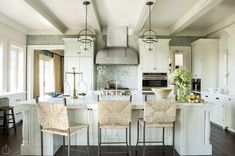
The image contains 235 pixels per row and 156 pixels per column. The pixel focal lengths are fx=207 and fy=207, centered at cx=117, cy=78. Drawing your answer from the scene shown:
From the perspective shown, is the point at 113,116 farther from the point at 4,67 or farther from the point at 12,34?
the point at 12,34

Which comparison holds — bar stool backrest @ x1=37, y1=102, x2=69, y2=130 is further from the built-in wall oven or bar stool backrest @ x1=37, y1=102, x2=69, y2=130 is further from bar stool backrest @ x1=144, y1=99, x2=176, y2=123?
the built-in wall oven

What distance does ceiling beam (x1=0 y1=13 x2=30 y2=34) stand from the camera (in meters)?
5.12

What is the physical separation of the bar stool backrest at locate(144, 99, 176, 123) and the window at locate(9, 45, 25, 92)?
14.6ft

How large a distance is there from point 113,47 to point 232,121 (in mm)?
3921

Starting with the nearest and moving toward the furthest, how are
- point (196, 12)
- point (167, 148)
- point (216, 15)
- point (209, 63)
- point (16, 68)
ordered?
point (167, 148)
point (196, 12)
point (216, 15)
point (209, 63)
point (16, 68)

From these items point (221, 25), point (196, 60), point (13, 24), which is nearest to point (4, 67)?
point (13, 24)

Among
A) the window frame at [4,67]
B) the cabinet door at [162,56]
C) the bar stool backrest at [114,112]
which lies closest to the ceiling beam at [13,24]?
the window frame at [4,67]

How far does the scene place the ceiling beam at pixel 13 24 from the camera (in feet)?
16.8

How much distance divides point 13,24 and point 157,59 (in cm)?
421

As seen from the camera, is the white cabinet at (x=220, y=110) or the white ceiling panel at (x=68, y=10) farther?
the white cabinet at (x=220, y=110)

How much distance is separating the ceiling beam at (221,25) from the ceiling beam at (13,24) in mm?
5708

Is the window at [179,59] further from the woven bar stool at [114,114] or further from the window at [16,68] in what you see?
the window at [16,68]

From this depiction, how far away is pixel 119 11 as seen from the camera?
5023 millimetres

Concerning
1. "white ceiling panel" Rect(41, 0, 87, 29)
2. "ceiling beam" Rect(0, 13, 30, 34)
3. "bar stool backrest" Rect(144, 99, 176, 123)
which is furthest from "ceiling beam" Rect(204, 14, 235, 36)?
"ceiling beam" Rect(0, 13, 30, 34)
